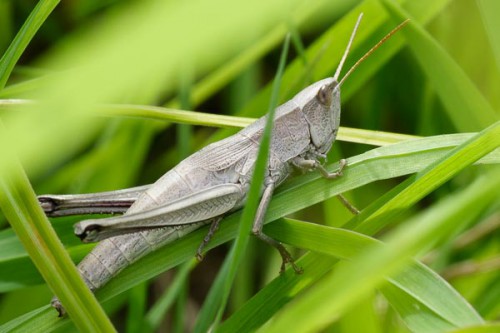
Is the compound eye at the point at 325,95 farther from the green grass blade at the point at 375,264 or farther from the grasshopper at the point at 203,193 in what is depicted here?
the green grass blade at the point at 375,264

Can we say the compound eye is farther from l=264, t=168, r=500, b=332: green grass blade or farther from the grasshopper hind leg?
l=264, t=168, r=500, b=332: green grass blade

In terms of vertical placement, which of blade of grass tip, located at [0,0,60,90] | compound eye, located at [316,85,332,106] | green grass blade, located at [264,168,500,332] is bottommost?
green grass blade, located at [264,168,500,332]

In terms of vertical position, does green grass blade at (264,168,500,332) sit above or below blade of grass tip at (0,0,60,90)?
below

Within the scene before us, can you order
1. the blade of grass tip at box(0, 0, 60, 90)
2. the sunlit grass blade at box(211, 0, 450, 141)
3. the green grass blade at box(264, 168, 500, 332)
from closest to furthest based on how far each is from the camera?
the green grass blade at box(264, 168, 500, 332) → the blade of grass tip at box(0, 0, 60, 90) → the sunlit grass blade at box(211, 0, 450, 141)

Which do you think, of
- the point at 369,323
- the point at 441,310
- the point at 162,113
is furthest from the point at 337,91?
the point at 441,310

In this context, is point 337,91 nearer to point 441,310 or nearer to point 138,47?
point 441,310

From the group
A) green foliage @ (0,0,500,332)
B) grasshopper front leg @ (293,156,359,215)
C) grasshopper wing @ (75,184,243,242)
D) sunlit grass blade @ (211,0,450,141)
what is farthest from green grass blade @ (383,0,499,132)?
grasshopper wing @ (75,184,243,242)
